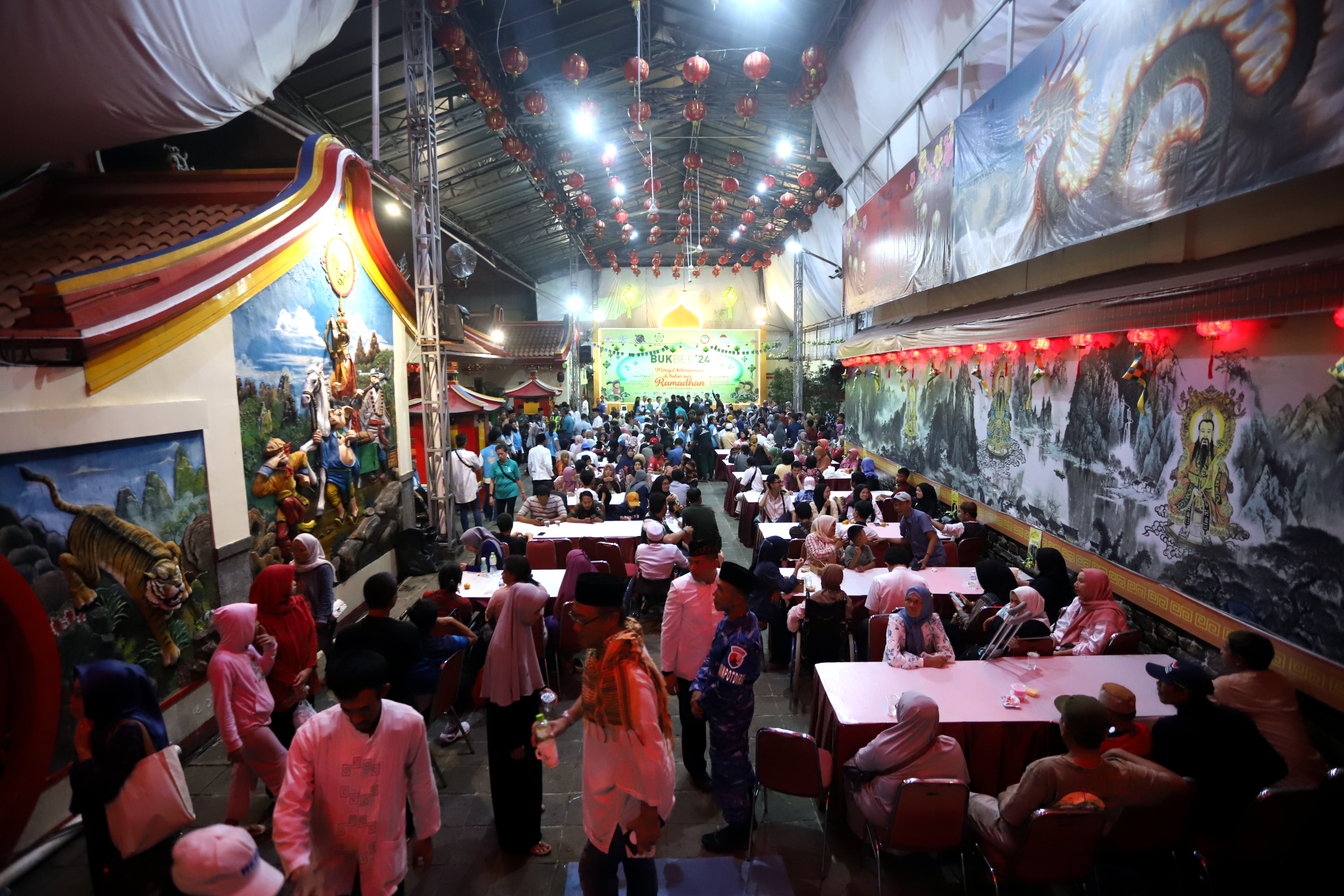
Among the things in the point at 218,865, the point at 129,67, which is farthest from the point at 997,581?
the point at 129,67

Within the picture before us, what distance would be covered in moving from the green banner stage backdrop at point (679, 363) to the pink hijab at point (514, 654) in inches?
841

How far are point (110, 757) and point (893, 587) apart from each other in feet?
13.8

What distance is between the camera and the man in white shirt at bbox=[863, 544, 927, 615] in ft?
13.9

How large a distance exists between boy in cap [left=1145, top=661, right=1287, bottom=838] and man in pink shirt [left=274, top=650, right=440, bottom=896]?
322 centimetres

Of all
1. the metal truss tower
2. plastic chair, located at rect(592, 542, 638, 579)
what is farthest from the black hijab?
the metal truss tower

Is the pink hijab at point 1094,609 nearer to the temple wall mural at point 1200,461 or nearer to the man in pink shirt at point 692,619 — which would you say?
the temple wall mural at point 1200,461

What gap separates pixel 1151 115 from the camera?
3.75m

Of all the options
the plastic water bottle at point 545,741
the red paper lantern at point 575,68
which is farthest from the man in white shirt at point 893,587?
the red paper lantern at point 575,68

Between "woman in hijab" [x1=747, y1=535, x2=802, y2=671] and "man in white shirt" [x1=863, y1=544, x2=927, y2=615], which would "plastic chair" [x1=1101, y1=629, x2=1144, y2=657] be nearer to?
"man in white shirt" [x1=863, y1=544, x2=927, y2=615]

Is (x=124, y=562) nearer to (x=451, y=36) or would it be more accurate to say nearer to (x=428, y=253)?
(x=428, y=253)

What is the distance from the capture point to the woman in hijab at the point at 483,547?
5.23 meters

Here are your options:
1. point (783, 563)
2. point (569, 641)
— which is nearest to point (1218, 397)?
point (783, 563)

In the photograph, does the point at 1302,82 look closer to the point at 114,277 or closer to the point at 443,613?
the point at 443,613

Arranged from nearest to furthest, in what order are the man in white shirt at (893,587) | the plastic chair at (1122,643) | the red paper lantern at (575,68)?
1. the plastic chair at (1122,643)
2. the man in white shirt at (893,587)
3. the red paper lantern at (575,68)
